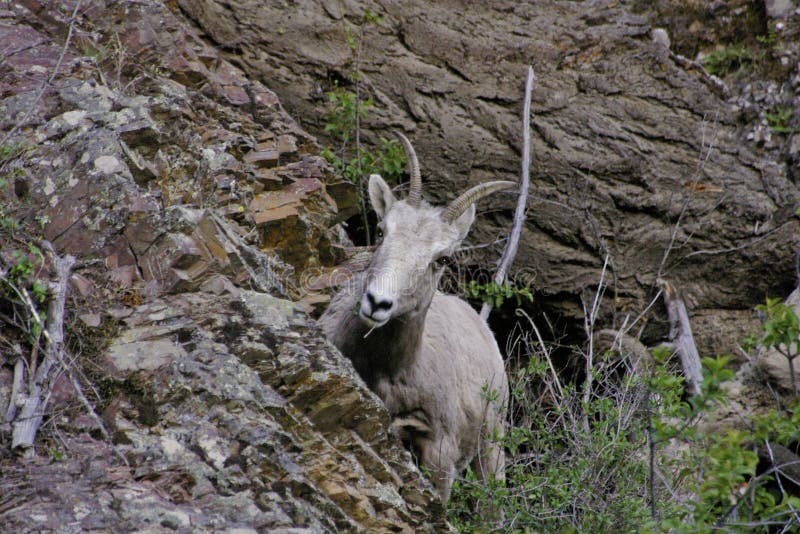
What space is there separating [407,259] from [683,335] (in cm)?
452

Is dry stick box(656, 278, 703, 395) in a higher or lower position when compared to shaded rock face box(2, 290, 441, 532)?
lower

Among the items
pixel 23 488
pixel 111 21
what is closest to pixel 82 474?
pixel 23 488

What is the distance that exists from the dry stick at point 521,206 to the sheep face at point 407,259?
7.57 ft

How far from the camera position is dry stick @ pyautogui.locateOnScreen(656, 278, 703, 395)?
28.1 ft

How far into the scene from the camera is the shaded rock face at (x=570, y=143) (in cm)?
955

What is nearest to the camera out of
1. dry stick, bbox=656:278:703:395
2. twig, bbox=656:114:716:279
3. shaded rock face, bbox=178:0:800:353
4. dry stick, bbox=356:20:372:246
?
dry stick, bbox=656:278:703:395

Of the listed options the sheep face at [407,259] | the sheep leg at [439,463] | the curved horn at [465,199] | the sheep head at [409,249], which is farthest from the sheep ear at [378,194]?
the sheep leg at [439,463]

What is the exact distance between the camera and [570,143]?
32.8 ft

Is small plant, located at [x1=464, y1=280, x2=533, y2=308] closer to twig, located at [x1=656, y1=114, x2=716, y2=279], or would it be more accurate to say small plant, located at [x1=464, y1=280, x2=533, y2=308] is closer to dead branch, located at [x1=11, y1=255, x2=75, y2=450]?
twig, located at [x1=656, y1=114, x2=716, y2=279]

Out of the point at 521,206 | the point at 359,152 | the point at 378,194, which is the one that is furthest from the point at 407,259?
the point at 521,206

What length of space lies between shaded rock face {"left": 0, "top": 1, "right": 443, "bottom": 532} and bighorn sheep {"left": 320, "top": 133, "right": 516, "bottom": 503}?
52cm

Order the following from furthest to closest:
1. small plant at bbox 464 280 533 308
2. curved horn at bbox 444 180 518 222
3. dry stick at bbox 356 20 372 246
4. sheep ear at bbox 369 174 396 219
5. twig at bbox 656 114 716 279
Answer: twig at bbox 656 114 716 279 → dry stick at bbox 356 20 372 246 → small plant at bbox 464 280 533 308 → sheep ear at bbox 369 174 396 219 → curved horn at bbox 444 180 518 222

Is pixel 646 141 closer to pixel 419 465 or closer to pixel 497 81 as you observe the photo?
pixel 497 81

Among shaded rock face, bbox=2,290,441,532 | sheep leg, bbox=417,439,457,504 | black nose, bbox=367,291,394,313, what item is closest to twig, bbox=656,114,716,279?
sheep leg, bbox=417,439,457,504
